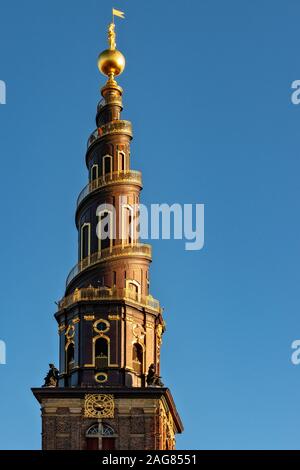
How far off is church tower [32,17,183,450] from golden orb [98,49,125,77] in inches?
3.7

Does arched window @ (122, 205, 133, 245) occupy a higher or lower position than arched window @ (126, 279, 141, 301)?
higher

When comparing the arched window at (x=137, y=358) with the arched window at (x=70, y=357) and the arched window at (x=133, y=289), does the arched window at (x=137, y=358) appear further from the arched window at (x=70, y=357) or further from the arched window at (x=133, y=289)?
the arched window at (x=70, y=357)

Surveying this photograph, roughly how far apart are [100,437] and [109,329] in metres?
7.83

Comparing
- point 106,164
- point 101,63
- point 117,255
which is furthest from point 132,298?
point 101,63

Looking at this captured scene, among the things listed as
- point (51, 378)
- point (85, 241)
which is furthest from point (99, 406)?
point (85, 241)

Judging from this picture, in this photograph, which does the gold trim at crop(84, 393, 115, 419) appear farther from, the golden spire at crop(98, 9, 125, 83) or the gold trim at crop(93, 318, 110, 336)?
the golden spire at crop(98, 9, 125, 83)

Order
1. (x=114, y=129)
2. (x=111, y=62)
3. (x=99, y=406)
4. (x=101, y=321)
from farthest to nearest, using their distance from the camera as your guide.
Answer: (x=111, y=62) → (x=114, y=129) → (x=101, y=321) → (x=99, y=406)

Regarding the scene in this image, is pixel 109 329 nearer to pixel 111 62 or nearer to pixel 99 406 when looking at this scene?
pixel 99 406

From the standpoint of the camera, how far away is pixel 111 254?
114688 millimetres

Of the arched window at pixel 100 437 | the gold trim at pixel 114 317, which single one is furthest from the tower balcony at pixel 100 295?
the arched window at pixel 100 437

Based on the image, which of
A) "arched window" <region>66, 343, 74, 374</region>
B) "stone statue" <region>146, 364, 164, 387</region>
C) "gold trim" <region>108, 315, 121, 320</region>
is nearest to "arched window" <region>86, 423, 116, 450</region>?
"stone statue" <region>146, 364, 164, 387</region>

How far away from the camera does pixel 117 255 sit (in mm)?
114625

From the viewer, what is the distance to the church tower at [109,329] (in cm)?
10906

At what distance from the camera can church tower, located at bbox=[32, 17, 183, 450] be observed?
109062mm
